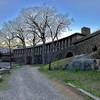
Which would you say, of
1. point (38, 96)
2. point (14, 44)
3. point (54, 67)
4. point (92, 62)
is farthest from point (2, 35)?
point (38, 96)

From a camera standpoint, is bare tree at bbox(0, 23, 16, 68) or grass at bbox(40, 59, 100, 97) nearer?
grass at bbox(40, 59, 100, 97)

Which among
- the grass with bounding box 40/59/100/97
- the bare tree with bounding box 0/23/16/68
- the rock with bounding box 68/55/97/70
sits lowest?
the grass with bounding box 40/59/100/97

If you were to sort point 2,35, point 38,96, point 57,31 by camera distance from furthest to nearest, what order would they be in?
point 2,35
point 57,31
point 38,96

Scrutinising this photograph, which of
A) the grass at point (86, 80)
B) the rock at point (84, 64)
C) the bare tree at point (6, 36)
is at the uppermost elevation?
the bare tree at point (6, 36)

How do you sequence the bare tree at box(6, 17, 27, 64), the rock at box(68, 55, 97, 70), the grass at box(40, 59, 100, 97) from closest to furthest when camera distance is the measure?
1. the grass at box(40, 59, 100, 97)
2. the rock at box(68, 55, 97, 70)
3. the bare tree at box(6, 17, 27, 64)

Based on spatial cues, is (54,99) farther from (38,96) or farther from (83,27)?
(83,27)

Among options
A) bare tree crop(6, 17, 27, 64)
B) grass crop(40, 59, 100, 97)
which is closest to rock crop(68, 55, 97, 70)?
grass crop(40, 59, 100, 97)

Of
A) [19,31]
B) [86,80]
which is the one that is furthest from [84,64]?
[19,31]

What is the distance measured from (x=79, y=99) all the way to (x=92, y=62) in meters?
13.1

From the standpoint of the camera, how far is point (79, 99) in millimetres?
9328

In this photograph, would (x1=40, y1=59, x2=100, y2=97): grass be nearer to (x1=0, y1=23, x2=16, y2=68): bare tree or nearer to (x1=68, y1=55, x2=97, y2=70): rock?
(x1=68, y1=55, x2=97, y2=70): rock

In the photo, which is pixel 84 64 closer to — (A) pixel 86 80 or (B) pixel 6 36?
(A) pixel 86 80

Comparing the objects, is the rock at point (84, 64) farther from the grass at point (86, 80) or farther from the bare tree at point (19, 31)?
the bare tree at point (19, 31)

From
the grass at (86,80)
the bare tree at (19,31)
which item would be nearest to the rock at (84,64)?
the grass at (86,80)
